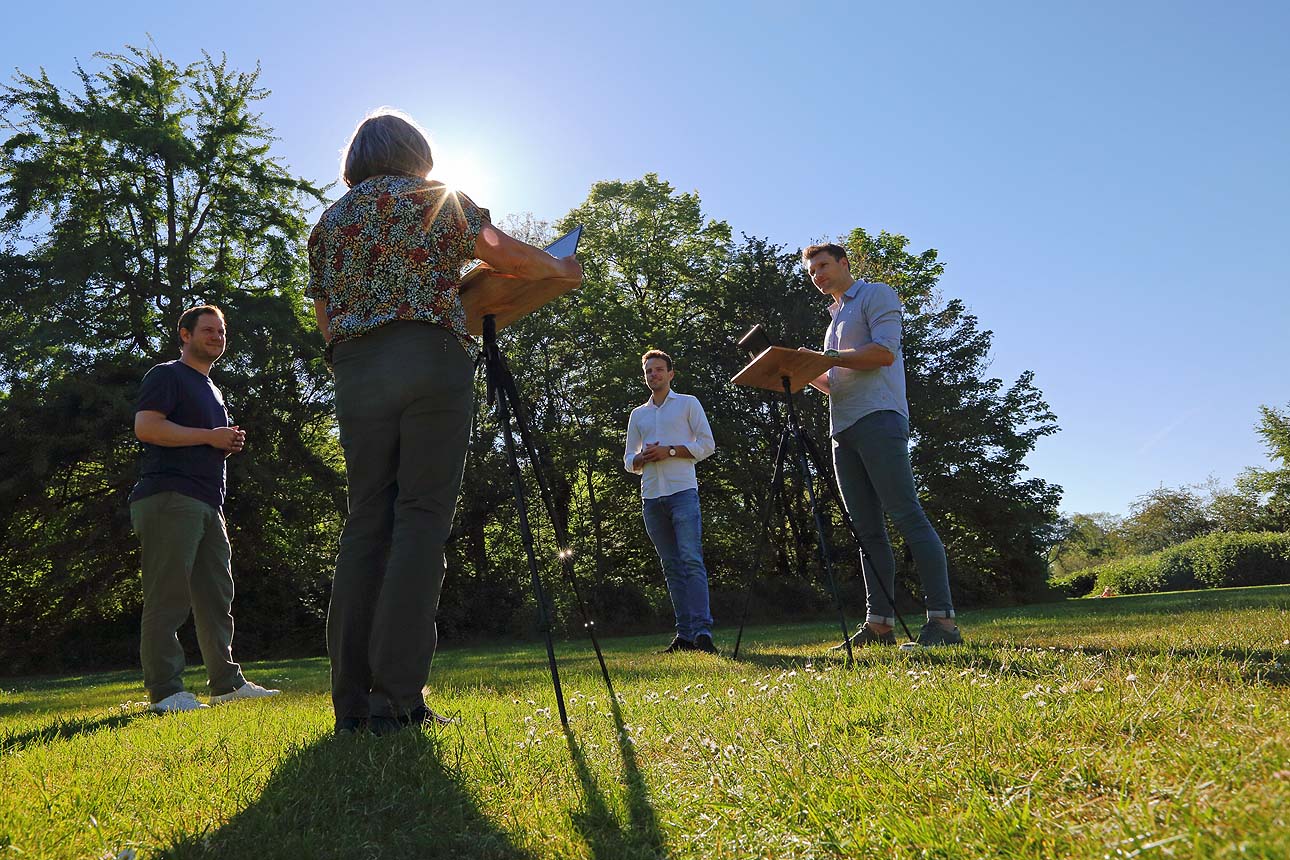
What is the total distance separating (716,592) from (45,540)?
13023 mm

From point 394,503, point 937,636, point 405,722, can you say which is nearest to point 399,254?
point 394,503

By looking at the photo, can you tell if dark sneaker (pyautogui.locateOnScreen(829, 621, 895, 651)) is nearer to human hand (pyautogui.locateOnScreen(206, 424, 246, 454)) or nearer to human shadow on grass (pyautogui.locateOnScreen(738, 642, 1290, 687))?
human shadow on grass (pyautogui.locateOnScreen(738, 642, 1290, 687))

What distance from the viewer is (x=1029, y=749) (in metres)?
1.78

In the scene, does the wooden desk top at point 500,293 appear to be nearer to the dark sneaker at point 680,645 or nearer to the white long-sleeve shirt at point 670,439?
the white long-sleeve shirt at point 670,439

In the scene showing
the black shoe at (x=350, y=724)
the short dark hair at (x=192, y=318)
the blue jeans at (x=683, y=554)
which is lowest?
the black shoe at (x=350, y=724)

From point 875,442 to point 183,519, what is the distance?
13.2 ft

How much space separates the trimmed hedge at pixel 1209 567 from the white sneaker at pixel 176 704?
81.5ft

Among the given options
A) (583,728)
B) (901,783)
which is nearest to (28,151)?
(583,728)

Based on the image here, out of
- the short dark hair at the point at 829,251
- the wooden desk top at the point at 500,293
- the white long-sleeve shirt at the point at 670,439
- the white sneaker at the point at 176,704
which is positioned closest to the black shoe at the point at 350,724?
the wooden desk top at the point at 500,293

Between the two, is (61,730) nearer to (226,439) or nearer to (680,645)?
(226,439)

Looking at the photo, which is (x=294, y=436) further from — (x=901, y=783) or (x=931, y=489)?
(x=901, y=783)

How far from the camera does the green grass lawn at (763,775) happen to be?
4.70 feet

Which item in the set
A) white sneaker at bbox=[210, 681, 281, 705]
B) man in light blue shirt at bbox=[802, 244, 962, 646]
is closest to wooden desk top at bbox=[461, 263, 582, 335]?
man in light blue shirt at bbox=[802, 244, 962, 646]

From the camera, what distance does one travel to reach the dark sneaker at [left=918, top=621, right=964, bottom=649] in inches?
179
